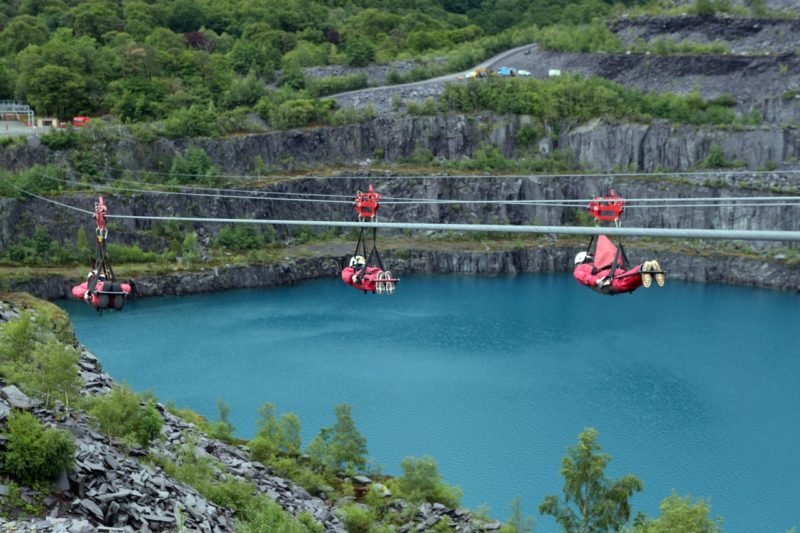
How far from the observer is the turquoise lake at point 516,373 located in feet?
83.5

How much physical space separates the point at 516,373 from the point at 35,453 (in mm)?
22475

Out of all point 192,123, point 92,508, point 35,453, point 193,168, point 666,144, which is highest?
point 192,123

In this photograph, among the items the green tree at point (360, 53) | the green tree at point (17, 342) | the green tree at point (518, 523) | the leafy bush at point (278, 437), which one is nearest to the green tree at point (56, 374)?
the green tree at point (17, 342)

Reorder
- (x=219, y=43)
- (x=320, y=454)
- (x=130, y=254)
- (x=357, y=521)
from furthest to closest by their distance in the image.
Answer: (x=219, y=43), (x=130, y=254), (x=320, y=454), (x=357, y=521)

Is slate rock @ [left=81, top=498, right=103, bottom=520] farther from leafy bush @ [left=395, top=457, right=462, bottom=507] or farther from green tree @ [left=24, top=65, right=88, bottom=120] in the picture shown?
green tree @ [left=24, top=65, right=88, bottom=120]

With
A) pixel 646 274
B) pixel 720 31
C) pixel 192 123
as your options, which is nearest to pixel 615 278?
pixel 646 274

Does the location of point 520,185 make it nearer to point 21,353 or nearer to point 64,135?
point 64,135

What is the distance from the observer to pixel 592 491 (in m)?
19.4

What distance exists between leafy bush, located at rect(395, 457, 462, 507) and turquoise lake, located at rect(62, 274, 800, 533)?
1983 millimetres

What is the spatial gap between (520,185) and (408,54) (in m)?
21.8

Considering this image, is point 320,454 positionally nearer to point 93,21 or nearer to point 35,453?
point 35,453

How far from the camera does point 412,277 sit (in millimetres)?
53281

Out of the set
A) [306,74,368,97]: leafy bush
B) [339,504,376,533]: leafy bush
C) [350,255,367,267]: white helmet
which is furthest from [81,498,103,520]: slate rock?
[306,74,368,97]: leafy bush

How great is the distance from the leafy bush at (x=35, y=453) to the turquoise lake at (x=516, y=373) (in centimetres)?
1173
